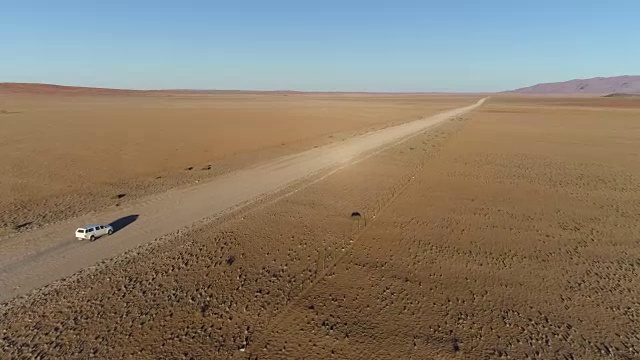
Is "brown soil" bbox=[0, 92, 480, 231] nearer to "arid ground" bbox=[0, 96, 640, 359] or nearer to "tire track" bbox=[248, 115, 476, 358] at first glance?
"arid ground" bbox=[0, 96, 640, 359]

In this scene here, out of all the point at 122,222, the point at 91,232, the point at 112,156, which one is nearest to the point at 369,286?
the point at 91,232

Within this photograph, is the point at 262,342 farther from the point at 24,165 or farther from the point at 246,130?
the point at 246,130

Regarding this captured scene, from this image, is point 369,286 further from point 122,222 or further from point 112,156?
point 112,156

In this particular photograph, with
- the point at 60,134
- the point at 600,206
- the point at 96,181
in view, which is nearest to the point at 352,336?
the point at 600,206

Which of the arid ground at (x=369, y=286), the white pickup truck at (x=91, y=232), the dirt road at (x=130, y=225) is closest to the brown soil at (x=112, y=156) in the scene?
the dirt road at (x=130, y=225)

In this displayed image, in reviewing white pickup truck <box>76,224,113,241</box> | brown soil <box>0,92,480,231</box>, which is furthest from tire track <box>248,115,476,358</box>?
brown soil <box>0,92,480,231</box>

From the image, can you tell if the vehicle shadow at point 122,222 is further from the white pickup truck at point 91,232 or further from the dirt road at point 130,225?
the white pickup truck at point 91,232
